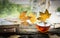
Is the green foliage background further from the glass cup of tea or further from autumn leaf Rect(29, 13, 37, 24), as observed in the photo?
the glass cup of tea

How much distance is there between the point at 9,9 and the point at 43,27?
0.38 metres

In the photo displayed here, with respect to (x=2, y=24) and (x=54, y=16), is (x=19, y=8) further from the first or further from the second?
(x=54, y=16)

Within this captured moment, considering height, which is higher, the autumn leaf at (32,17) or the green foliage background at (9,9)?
the green foliage background at (9,9)

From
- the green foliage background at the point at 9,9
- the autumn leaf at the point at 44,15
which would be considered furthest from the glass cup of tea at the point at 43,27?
the green foliage background at the point at 9,9

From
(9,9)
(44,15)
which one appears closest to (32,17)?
(44,15)

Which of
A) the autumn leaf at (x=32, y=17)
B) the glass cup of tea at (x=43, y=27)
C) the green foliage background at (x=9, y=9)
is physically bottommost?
the glass cup of tea at (x=43, y=27)

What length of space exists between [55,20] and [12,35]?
45cm

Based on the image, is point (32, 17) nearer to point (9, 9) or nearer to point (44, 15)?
point (44, 15)

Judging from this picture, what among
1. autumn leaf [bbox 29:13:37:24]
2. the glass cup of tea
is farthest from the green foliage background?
the glass cup of tea

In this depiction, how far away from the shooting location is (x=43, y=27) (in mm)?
1402

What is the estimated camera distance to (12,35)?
1.40m

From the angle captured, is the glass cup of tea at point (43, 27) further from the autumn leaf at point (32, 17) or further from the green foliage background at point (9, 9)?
the green foliage background at point (9, 9)

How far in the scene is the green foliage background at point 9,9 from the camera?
1.40 metres

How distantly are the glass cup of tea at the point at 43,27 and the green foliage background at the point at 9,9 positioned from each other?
18cm
